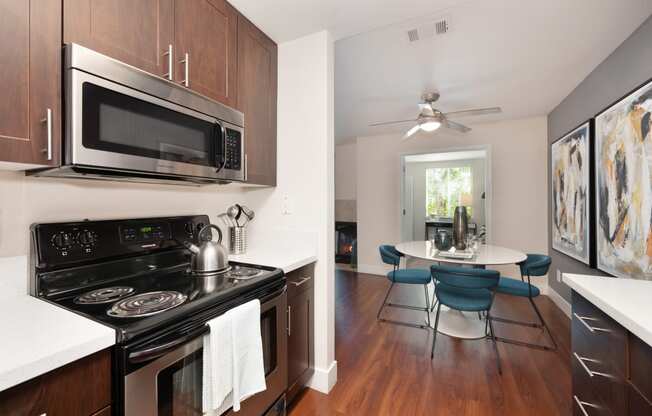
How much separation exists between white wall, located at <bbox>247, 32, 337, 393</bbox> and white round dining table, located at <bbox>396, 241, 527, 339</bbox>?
113 cm

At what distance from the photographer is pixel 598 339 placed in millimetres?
1049

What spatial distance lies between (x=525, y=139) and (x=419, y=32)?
9.11ft

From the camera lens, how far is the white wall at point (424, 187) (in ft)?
15.5

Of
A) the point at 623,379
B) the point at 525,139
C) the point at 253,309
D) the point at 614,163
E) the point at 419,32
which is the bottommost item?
the point at 623,379

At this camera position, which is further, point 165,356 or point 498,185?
point 498,185

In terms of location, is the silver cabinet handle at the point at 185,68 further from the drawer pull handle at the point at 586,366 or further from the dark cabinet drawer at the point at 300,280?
the drawer pull handle at the point at 586,366

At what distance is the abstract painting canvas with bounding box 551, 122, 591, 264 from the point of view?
2469mm

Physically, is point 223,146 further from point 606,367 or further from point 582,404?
point 582,404

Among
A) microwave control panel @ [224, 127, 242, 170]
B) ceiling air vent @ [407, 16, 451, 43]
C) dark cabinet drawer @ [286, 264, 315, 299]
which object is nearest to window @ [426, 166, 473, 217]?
ceiling air vent @ [407, 16, 451, 43]

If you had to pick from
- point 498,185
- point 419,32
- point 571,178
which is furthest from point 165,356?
point 498,185

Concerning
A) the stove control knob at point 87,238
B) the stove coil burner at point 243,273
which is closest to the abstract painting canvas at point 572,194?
the stove coil burner at point 243,273

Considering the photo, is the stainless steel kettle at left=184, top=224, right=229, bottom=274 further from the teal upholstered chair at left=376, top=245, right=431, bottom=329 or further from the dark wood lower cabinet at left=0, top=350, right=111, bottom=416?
the teal upholstered chair at left=376, top=245, right=431, bottom=329

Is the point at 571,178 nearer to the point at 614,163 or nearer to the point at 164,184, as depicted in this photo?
Answer: the point at 614,163

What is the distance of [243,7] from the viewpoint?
5.10ft
